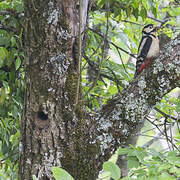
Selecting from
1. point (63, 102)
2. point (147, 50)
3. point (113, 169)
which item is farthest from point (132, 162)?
point (147, 50)

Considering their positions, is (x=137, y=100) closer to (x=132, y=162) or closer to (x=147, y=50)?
(x=132, y=162)

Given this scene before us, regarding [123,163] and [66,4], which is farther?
[123,163]

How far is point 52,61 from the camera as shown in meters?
1.48

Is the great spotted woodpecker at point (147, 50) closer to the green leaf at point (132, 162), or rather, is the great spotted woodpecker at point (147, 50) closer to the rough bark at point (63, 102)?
the rough bark at point (63, 102)

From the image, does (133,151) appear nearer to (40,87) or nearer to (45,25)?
(40,87)

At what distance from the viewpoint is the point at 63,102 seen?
1515mm

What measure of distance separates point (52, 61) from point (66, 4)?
299mm

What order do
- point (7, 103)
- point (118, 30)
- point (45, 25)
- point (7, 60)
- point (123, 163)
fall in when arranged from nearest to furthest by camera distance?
A: point (45, 25) → point (7, 60) → point (7, 103) → point (118, 30) → point (123, 163)

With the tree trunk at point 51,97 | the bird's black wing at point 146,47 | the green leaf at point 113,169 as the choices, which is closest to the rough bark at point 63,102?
the tree trunk at point 51,97

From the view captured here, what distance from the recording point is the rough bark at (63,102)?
1.47 meters

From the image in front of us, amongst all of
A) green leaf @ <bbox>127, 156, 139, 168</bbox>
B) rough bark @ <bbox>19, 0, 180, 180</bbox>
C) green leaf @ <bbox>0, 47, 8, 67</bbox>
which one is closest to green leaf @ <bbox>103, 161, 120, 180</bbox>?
green leaf @ <bbox>127, 156, 139, 168</bbox>

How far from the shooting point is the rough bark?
1.47 m

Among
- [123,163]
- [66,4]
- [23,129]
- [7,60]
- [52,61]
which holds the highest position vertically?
[66,4]

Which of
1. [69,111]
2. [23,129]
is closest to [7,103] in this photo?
[23,129]
